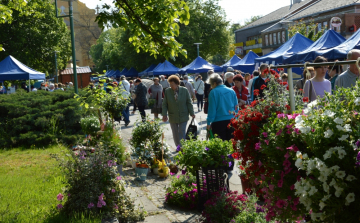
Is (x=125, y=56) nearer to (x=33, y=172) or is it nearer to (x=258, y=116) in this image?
(x=33, y=172)

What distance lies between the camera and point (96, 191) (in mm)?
4613

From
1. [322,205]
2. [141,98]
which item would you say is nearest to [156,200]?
[322,205]

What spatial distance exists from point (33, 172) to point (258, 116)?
5.32 meters

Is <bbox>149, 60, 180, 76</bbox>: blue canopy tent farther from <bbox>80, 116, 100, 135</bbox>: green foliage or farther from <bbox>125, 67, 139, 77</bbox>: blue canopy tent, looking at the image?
<bbox>80, 116, 100, 135</bbox>: green foliage

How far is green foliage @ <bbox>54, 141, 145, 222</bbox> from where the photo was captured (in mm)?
4598

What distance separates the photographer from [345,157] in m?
2.21

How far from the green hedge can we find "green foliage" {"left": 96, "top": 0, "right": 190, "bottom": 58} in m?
4.48

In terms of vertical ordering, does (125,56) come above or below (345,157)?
above

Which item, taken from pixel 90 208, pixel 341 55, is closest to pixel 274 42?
pixel 341 55

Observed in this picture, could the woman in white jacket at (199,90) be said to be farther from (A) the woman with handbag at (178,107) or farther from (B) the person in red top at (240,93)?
(A) the woman with handbag at (178,107)

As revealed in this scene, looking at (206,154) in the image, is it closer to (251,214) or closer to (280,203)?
(251,214)

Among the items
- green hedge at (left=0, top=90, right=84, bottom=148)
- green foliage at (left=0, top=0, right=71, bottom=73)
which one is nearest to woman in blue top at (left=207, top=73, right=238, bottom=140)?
green hedge at (left=0, top=90, right=84, bottom=148)

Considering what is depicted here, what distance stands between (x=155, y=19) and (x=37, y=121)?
5.56 meters

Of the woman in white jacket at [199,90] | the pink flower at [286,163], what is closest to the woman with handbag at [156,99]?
the woman in white jacket at [199,90]
